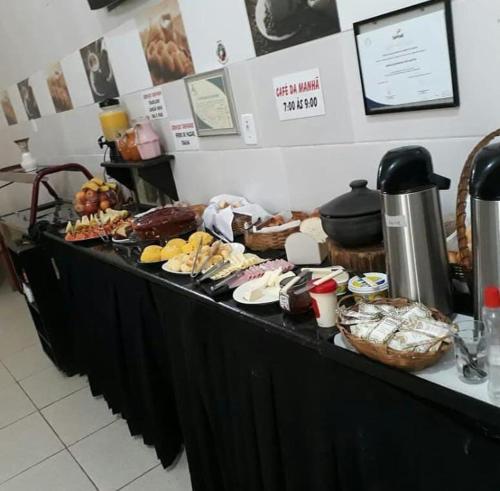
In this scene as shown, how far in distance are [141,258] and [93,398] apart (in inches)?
50.7

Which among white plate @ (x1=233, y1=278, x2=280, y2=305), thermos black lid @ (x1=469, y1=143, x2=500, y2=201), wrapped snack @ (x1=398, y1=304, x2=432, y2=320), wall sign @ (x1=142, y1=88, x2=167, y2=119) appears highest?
wall sign @ (x1=142, y1=88, x2=167, y2=119)

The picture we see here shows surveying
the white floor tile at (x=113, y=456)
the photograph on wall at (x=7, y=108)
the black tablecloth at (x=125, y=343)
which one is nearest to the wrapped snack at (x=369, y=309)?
the black tablecloth at (x=125, y=343)

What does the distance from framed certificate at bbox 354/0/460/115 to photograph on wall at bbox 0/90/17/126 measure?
10.6 feet

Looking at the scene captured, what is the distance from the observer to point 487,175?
2.45 feet

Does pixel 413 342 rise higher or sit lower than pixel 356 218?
lower

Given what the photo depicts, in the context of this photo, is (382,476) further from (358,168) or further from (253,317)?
(358,168)

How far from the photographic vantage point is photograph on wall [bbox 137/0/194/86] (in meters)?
1.80

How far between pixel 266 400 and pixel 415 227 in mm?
562

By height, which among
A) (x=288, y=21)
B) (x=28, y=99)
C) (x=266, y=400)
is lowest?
(x=266, y=400)

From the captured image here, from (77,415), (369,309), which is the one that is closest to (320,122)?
(369,309)

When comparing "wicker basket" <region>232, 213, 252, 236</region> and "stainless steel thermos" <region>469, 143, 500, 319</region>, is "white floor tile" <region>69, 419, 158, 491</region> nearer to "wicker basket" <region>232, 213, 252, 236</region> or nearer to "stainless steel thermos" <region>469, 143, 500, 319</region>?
"wicker basket" <region>232, 213, 252, 236</region>

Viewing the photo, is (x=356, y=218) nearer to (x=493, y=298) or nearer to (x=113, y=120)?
(x=493, y=298)

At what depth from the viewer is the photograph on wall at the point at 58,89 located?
280 centimetres

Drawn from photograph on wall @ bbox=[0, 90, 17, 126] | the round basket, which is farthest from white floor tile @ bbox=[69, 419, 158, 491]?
Result: photograph on wall @ bbox=[0, 90, 17, 126]
